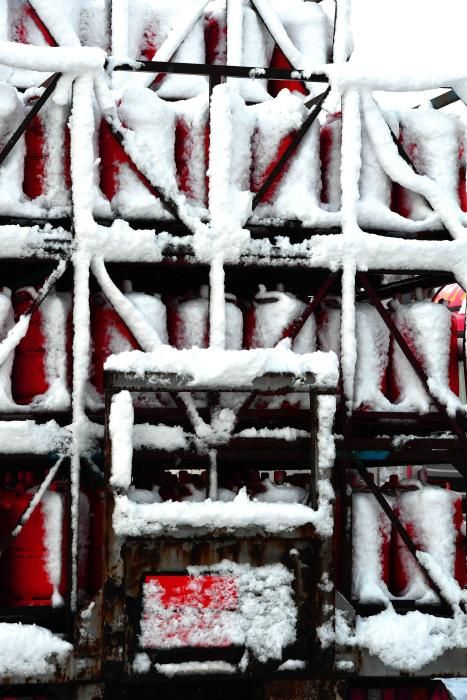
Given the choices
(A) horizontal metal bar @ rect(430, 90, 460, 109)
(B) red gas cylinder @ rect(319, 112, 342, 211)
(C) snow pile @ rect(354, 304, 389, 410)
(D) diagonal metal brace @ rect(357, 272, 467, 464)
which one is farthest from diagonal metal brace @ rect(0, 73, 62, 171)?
(A) horizontal metal bar @ rect(430, 90, 460, 109)

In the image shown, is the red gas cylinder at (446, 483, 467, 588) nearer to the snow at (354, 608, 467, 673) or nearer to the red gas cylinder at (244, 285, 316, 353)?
the snow at (354, 608, 467, 673)

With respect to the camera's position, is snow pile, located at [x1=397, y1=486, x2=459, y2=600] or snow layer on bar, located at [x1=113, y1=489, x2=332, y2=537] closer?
snow layer on bar, located at [x1=113, y1=489, x2=332, y2=537]

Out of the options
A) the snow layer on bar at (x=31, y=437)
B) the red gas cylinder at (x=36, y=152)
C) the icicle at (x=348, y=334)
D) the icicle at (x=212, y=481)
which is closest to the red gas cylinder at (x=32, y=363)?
the snow layer on bar at (x=31, y=437)

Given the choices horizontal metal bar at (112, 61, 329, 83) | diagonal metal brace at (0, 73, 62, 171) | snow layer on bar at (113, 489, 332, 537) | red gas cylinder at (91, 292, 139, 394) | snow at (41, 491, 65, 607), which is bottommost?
snow at (41, 491, 65, 607)

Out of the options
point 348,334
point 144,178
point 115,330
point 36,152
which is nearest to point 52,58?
point 36,152

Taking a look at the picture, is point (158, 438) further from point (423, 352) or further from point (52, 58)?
point (52, 58)

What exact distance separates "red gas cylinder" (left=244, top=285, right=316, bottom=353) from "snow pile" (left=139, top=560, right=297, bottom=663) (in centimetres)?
239

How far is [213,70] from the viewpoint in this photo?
7008mm

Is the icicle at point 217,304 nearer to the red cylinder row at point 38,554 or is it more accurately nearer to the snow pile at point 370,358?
the snow pile at point 370,358

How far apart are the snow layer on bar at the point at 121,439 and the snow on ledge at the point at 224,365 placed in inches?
10.3

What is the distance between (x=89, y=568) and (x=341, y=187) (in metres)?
4.44

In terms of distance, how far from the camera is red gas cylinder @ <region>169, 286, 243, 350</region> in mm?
7262

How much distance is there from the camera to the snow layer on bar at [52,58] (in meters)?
6.73

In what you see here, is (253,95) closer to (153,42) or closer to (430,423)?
(153,42)
